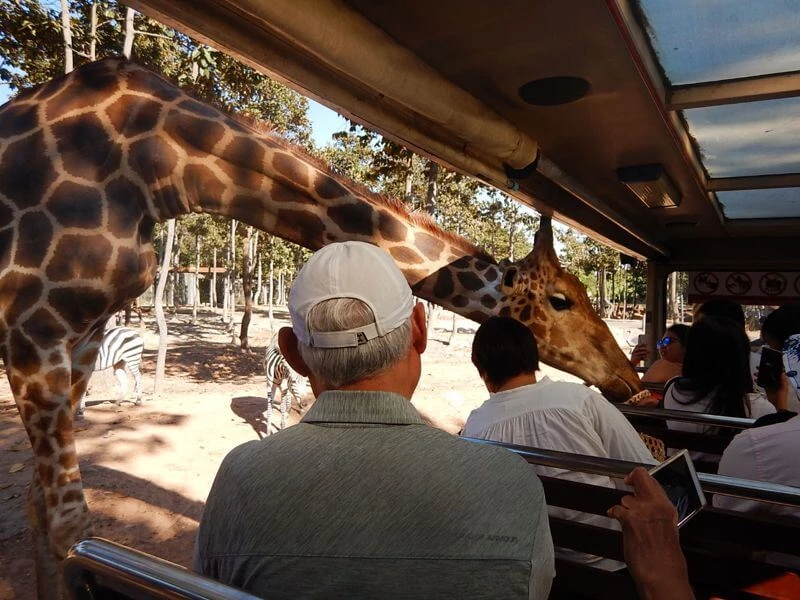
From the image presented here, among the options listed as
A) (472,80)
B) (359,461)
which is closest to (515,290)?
(472,80)

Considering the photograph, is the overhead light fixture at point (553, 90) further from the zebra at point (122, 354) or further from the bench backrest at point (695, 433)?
the zebra at point (122, 354)

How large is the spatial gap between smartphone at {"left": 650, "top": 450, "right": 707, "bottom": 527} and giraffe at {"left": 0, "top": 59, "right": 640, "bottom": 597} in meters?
2.22

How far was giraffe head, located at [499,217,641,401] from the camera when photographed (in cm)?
336

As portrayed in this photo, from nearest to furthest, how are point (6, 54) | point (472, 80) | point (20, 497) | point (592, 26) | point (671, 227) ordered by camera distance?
point (592, 26), point (472, 80), point (20, 497), point (671, 227), point (6, 54)

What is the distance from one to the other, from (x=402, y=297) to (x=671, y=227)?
6.43m

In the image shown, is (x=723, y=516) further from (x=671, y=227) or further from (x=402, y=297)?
(x=671, y=227)

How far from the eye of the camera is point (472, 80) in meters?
2.72

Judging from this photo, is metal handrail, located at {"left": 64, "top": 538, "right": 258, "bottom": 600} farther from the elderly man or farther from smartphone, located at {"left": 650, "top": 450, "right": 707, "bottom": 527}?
smartphone, located at {"left": 650, "top": 450, "right": 707, "bottom": 527}

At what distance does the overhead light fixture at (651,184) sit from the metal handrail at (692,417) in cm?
208

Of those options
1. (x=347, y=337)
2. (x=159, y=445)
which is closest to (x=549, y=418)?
(x=347, y=337)

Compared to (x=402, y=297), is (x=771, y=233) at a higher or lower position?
higher

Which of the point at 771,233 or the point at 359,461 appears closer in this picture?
the point at 359,461

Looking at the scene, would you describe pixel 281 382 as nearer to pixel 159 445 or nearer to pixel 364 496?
pixel 159 445

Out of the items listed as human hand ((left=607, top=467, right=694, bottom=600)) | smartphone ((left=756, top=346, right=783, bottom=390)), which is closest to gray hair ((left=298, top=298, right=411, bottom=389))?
human hand ((left=607, top=467, right=694, bottom=600))
